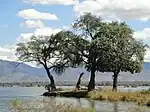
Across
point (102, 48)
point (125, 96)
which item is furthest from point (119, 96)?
point (102, 48)

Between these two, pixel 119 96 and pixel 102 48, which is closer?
pixel 119 96

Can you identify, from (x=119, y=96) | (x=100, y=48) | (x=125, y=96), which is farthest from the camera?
(x=100, y=48)

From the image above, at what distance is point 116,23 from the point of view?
3233 inches

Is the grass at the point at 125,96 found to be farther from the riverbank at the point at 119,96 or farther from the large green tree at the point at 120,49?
the large green tree at the point at 120,49

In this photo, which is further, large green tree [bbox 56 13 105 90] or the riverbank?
large green tree [bbox 56 13 105 90]

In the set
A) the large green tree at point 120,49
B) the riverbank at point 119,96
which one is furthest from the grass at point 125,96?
the large green tree at point 120,49

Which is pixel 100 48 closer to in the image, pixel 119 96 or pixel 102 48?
pixel 102 48

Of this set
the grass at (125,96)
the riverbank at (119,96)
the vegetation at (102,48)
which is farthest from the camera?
the vegetation at (102,48)

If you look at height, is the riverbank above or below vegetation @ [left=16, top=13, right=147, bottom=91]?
below

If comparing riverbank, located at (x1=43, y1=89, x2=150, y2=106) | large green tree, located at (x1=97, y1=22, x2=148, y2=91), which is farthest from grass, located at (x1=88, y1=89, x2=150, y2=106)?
large green tree, located at (x1=97, y1=22, x2=148, y2=91)

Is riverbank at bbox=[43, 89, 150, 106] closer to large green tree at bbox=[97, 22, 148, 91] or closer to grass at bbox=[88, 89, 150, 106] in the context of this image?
grass at bbox=[88, 89, 150, 106]

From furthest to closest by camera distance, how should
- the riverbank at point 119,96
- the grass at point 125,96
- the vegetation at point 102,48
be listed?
the vegetation at point 102,48 < the grass at point 125,96 < the riverbank at point 119,96

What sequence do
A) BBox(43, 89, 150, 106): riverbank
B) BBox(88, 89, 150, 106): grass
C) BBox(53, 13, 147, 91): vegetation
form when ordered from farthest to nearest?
BBox(53, 13, 147, 91): vegetation, BBox(88, 89, 150, 106): grass, BBox(43, 89, 150, 106): riverbank

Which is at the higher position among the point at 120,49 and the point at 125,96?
the point at 120,49
